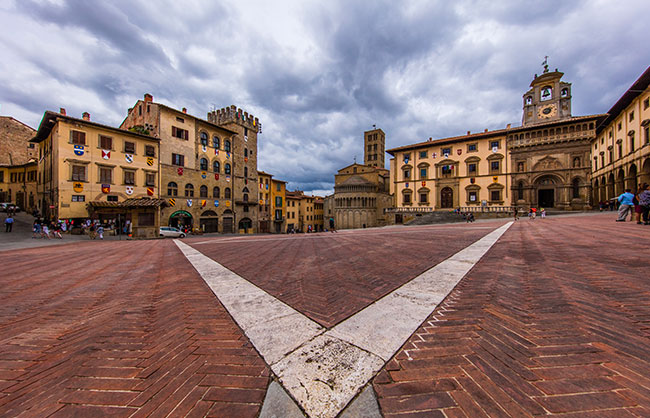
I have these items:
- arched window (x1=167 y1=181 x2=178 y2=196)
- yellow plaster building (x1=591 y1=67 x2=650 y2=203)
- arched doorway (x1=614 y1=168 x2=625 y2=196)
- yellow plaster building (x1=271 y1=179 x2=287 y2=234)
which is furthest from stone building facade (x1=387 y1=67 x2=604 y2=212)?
arched window (x1=167 y1=181 x2=178 y2=196)

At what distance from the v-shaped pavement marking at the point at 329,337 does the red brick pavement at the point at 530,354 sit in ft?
0.50

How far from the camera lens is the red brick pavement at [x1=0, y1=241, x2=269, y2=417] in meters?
1.61

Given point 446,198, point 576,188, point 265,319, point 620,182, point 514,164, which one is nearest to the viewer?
point 265,319

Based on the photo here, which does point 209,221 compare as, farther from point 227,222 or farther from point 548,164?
point 548,164

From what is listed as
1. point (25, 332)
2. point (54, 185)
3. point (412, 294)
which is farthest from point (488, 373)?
point (54, 185)

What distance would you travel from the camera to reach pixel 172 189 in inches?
1036

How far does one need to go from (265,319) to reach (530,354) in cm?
255

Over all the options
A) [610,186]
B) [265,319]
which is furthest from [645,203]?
[610,186]

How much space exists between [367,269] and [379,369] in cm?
314

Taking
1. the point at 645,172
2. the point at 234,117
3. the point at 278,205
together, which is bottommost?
the point at 278,205

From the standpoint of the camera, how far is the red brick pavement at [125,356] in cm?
161

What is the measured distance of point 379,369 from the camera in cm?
184

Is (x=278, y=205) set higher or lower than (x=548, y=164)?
lower

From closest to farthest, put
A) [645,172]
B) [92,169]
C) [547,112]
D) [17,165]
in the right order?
[645,172] < [92,169] < [17,165] < [547,112]
